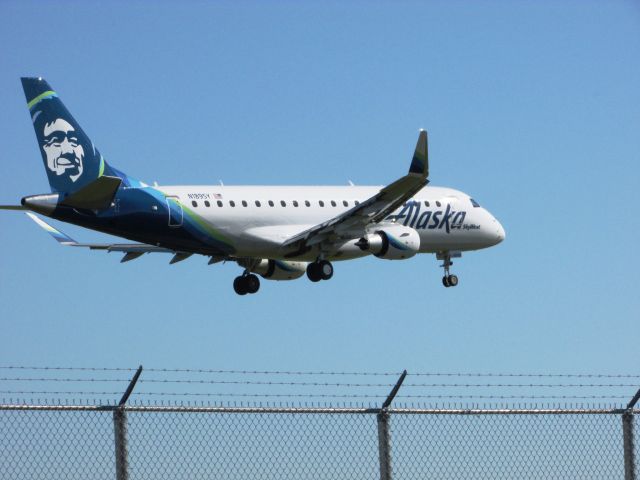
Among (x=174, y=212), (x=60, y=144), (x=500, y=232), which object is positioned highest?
(x=500, y=232)

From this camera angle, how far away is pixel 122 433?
15.1 m

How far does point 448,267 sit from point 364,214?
727 centimetres

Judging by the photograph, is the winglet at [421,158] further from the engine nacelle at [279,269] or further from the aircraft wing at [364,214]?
the engine nacelle at [279,269]

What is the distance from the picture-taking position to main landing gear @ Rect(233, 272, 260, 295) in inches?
2035

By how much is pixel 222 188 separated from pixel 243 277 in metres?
5.75

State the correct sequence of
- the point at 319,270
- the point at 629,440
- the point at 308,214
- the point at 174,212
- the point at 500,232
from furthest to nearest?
the point at 500,232 → the point at 308,214 → the point at 319,270 → the point at 174,212 → the point at 629,440

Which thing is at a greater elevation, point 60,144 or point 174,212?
point 60,144

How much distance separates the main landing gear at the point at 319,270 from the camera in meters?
49.0

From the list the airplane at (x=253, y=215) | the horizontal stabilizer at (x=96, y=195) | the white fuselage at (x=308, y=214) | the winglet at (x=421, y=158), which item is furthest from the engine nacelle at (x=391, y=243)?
the horizontal stabilizer at (x=96, y=195)

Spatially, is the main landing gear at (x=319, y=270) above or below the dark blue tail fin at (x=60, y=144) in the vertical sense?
below

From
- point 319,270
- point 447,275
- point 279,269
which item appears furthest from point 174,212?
point 447,275

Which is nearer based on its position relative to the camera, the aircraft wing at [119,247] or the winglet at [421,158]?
the winglet at [421,158]

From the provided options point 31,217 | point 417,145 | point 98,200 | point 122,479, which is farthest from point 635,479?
point 31,217

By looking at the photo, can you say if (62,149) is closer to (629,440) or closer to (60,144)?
(60,144)
